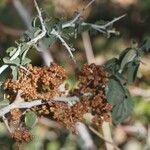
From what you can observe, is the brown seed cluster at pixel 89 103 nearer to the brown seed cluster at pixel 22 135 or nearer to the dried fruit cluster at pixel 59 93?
the dried fruit cluster at pixel 59 93

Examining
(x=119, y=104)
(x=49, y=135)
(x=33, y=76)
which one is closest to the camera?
(x=33, y=76)

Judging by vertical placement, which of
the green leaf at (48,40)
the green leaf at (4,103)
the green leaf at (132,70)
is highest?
the green leaf at (132,70)

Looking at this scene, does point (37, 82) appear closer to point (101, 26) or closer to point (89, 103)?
point (89, 103)

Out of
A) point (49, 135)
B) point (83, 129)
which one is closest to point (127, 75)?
point (83, 129)

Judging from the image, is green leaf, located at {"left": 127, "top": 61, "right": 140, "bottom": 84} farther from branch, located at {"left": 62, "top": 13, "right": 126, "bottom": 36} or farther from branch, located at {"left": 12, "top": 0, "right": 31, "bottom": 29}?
branch, located at {"left": 12, "top": 0, "right": 31, "bottom": 29}

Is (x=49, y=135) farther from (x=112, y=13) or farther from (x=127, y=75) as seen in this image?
(x=127, y=75)

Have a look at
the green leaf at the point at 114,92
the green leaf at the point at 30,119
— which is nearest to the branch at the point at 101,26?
the green leaf at the point at 114,92
